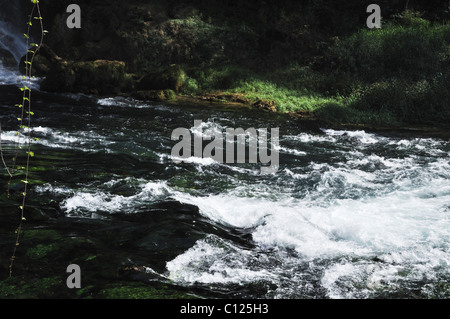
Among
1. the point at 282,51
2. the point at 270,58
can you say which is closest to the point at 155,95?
the point at 270,58

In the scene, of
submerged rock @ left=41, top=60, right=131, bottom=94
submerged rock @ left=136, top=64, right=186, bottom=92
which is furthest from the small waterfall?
submerged rock @ left=136, top=64, right=186, bottom=92

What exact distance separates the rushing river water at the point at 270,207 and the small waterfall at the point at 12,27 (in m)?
11.0

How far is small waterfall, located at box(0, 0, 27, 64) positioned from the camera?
20391 millimetres

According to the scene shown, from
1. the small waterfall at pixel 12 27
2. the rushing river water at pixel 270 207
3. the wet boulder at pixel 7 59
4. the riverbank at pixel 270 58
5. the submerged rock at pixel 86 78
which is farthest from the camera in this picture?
the small waterfall at pixel 12 27

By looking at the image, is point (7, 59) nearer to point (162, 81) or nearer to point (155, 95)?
point (162, 81)

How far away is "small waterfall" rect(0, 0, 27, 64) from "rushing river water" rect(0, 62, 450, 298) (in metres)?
11.0

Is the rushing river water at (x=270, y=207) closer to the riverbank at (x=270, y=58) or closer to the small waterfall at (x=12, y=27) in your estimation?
the riverbank at (x=270, y=58)

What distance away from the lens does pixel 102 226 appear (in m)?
5.06

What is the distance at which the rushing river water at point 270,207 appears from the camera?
14.0 ft

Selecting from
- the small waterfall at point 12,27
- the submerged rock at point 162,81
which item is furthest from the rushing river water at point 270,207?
the small waterfall at point 12,27

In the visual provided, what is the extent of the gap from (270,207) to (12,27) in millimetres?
19919

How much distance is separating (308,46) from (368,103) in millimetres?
4851

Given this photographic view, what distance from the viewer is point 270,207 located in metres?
6.17

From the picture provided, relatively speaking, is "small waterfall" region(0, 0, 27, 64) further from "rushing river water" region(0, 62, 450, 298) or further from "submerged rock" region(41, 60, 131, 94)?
"rushing river water" region(0, 62, 450, 298)
